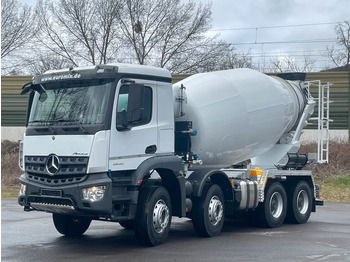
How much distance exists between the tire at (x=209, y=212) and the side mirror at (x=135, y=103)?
2.45 meters

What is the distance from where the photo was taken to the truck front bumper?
955 centimetres

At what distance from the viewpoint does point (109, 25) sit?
33250 millimetres

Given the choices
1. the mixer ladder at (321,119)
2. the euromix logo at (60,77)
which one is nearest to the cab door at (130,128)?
the euromix logo at (60,77)

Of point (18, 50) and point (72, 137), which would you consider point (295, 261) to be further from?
point (18, 50)

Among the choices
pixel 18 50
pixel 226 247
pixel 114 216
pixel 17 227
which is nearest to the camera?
pixel 114 216

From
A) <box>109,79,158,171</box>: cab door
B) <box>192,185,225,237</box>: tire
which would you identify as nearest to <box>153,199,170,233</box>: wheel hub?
<box>109,79,158,171</box>: cab door

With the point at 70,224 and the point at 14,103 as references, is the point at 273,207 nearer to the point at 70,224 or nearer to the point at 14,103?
the point at 70,224

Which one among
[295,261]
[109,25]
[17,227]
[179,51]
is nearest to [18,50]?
[109,25]

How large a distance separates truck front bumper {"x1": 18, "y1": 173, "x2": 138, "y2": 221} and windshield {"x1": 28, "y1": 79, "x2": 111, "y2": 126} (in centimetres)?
99

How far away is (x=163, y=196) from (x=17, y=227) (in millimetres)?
4217

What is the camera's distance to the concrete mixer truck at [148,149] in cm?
976

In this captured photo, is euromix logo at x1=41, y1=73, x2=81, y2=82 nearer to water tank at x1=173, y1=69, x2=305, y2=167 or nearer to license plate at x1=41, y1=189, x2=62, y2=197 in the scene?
license plate at x1=41, y1=189, x2=62, y2=197

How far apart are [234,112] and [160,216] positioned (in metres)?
3.10

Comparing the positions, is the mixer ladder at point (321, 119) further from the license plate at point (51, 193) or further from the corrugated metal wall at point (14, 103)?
the corrugated metal wall at point (14, 103)
